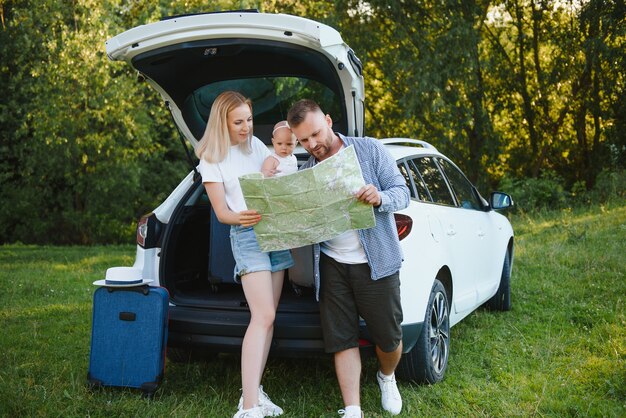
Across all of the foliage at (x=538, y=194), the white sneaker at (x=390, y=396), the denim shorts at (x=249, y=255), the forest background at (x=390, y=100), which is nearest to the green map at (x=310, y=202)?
the denim shorts at (x=249, y=255)

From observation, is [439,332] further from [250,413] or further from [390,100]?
[390,100]

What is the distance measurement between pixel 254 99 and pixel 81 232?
46.3ft

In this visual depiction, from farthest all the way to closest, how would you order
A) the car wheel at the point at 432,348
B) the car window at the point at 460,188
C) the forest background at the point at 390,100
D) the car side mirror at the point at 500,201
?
the forest background at the point at 390,100 < the car side mirror at the point at 500,201 < the car window at the point at 460,188 < the car wheel at the point at 432,348

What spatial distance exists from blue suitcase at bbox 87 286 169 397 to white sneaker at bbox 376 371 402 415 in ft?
4.23

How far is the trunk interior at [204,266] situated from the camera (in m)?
4.16

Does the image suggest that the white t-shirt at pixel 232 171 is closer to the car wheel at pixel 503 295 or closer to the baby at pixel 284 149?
the baby at pixel 284 149

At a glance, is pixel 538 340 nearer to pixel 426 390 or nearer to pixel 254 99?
pixel 426 390

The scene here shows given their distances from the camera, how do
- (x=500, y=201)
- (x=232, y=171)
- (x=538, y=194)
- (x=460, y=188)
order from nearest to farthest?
1. (x=232, y=171)
2. (x=460, y=188)
3. (x=500, y=201)
4. (x=538, y=194)

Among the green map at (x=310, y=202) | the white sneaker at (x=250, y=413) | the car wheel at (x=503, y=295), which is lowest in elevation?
the white sneaker at (x=250, y=413)

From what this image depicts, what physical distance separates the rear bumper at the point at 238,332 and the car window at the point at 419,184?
2.98ft

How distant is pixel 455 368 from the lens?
465cm

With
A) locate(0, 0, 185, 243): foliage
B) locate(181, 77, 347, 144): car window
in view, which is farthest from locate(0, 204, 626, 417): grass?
locate(0, 0, 185, 243): foliage

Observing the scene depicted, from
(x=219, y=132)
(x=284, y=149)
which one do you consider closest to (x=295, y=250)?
(x=284, y=149)

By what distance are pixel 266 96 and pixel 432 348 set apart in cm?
212
